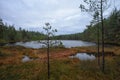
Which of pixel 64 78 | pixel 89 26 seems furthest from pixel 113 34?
pixel 64 78

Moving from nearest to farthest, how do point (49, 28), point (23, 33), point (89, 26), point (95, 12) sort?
point (49, 28), point (95, 12), point (89, 26), point (23, 33)

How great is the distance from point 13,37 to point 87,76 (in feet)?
348

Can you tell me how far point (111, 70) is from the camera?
1972 centimetres

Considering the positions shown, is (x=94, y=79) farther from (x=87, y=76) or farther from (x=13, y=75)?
(x=13, y=75)

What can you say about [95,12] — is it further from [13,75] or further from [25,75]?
[13,75]

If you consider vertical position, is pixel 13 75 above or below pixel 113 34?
below

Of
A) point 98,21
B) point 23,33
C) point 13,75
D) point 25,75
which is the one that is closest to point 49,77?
point 25,75

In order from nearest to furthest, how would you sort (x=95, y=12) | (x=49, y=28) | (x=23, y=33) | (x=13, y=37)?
(x=49, y=28) → (x=95, y=12) → (x=13, y=37) → (x=23, y=33)

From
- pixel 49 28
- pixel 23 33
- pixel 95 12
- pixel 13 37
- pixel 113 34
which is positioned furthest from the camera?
pixel 23 33

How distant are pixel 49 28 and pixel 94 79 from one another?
335 inches

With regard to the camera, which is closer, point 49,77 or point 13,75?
point 49,77

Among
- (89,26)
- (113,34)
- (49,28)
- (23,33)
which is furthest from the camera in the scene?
(23,33)

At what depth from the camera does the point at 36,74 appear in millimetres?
19516

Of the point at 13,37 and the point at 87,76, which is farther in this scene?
the point at 13,37
